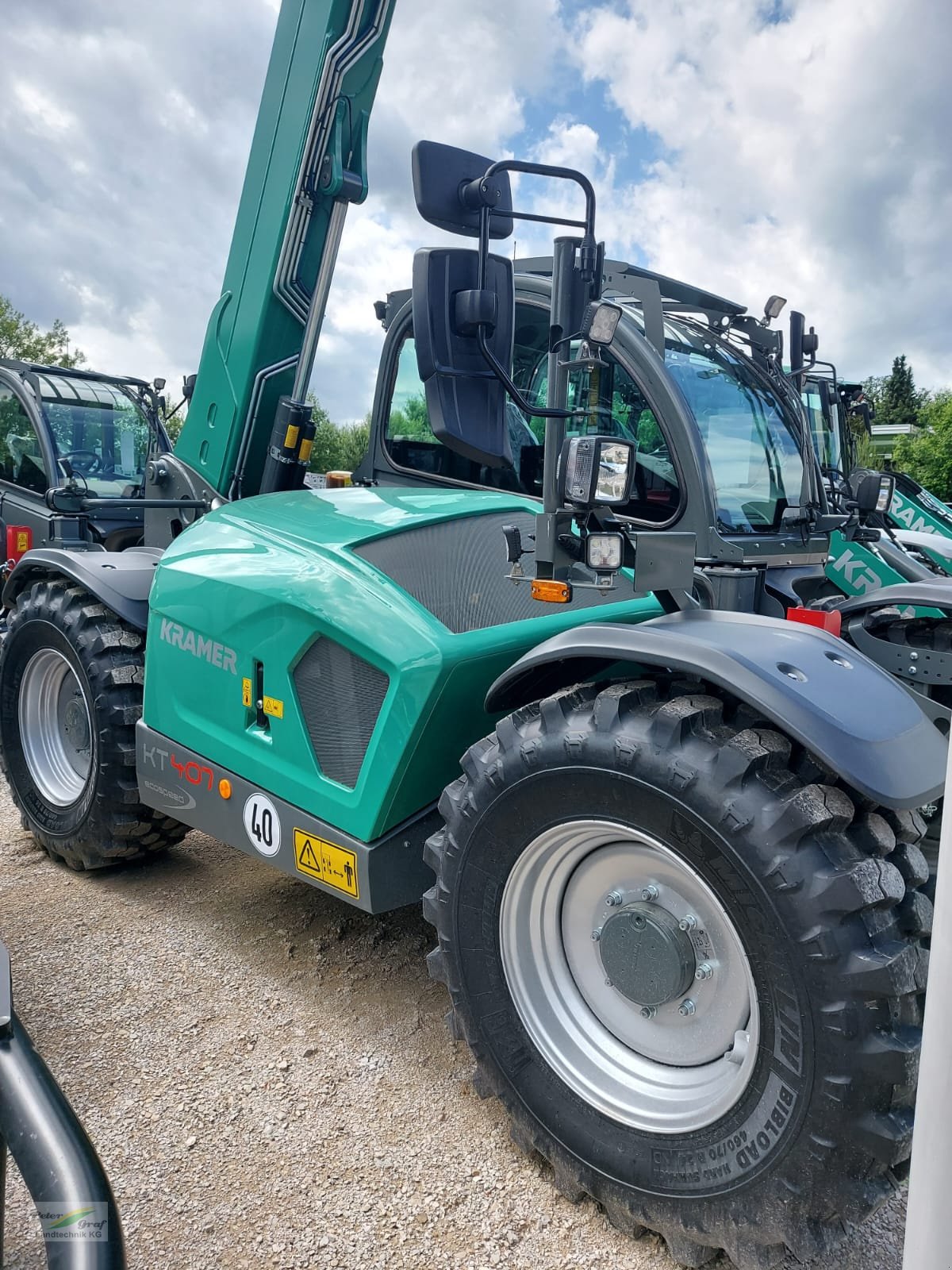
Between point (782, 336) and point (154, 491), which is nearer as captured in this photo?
point (154, 491)

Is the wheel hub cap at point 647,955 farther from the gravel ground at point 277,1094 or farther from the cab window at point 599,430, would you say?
the cab window at point 599,430

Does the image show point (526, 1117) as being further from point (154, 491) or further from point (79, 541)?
point (79, 541)

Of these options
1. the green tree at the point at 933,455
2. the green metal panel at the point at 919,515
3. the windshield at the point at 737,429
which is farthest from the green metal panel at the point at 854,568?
the green tree at the point at 933,455

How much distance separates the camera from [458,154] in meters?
2.16

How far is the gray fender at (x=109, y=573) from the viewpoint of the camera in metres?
3.49

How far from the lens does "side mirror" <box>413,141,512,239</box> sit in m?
2.11

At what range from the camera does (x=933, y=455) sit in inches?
1183

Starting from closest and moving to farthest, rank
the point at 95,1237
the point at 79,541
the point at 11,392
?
the point at 95,1237 < the point at 79,541 < the point at 11,392

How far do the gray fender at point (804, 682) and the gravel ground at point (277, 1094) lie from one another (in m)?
1.00

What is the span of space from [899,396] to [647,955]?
6625 cm

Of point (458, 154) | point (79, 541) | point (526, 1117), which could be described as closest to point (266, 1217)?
point (526, 1117)

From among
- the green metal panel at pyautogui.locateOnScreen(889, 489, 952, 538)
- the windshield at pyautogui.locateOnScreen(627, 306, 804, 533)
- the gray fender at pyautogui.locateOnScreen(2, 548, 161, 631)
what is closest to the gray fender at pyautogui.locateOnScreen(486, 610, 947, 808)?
the gray fender at pyautogui.locateOnScreen(2, 548, 161, 631)

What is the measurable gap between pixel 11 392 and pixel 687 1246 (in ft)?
30.6

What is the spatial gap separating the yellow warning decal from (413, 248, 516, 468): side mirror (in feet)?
3.56
